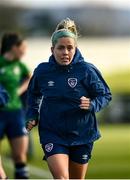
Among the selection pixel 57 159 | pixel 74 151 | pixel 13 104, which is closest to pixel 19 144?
pixel 13 104

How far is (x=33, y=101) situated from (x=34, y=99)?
26mm

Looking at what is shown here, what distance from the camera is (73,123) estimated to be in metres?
10.5

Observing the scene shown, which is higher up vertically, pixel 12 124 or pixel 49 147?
pixel 49 147

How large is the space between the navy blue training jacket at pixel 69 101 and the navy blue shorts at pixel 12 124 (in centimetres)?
339

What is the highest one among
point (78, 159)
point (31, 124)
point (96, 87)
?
point (96, 87)

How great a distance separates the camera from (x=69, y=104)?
10508mm

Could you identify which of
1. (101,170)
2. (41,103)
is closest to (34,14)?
(101,170)

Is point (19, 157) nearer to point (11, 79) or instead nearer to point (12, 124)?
point (12, 124)

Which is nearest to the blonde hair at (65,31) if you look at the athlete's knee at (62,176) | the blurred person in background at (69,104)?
the blurred person in background at (69,104)

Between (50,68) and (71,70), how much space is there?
0.23 meters

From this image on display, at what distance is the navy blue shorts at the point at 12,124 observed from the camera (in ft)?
46.0

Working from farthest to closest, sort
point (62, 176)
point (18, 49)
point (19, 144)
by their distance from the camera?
point (18, 49)
point (19, 144)
point (62, 176)

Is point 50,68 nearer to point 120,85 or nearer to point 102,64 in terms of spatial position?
point 120,85

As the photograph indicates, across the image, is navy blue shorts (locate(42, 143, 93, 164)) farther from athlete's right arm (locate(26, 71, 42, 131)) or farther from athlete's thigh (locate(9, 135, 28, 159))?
athlete's thigh (locate(9, 135, 28, 159))
